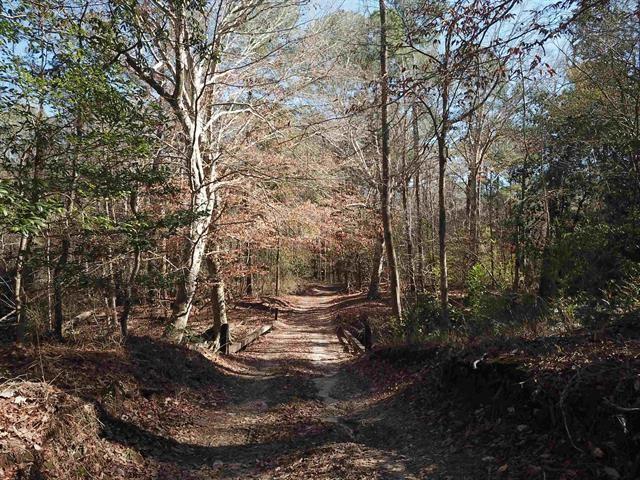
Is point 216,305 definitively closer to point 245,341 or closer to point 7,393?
point 245,341

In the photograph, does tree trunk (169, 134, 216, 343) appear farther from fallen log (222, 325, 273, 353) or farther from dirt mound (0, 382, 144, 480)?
dirt mound (0, 382, 144, 480)

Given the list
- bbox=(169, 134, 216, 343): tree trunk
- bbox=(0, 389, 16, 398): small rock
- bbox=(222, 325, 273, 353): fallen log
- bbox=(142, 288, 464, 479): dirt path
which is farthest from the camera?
bbox=(222, 325, 273, 353): fallen log

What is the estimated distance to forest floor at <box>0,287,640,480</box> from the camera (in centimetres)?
406

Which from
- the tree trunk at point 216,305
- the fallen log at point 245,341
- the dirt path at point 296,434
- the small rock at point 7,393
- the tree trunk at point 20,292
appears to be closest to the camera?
the small rock at point 7,393

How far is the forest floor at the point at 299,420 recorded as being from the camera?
406 centimetres

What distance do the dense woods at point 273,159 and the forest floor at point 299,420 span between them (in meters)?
0.27

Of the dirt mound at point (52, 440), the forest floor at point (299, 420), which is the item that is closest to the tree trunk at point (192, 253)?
the forest floor at point (299, 420)

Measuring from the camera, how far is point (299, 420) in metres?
7.28

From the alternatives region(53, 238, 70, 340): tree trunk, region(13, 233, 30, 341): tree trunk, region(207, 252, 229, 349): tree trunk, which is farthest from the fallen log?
region(13, 233, 30, 341): tree trunk

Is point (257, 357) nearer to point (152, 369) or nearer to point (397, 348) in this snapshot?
point (397, 348)

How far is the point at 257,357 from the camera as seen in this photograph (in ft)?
48.3

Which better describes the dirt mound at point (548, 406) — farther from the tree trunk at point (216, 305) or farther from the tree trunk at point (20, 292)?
the tree trunk at point (216, 305)

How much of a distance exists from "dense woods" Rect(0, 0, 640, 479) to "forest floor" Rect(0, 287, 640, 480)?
0.27 meters

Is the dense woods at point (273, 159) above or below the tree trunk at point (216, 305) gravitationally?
above
